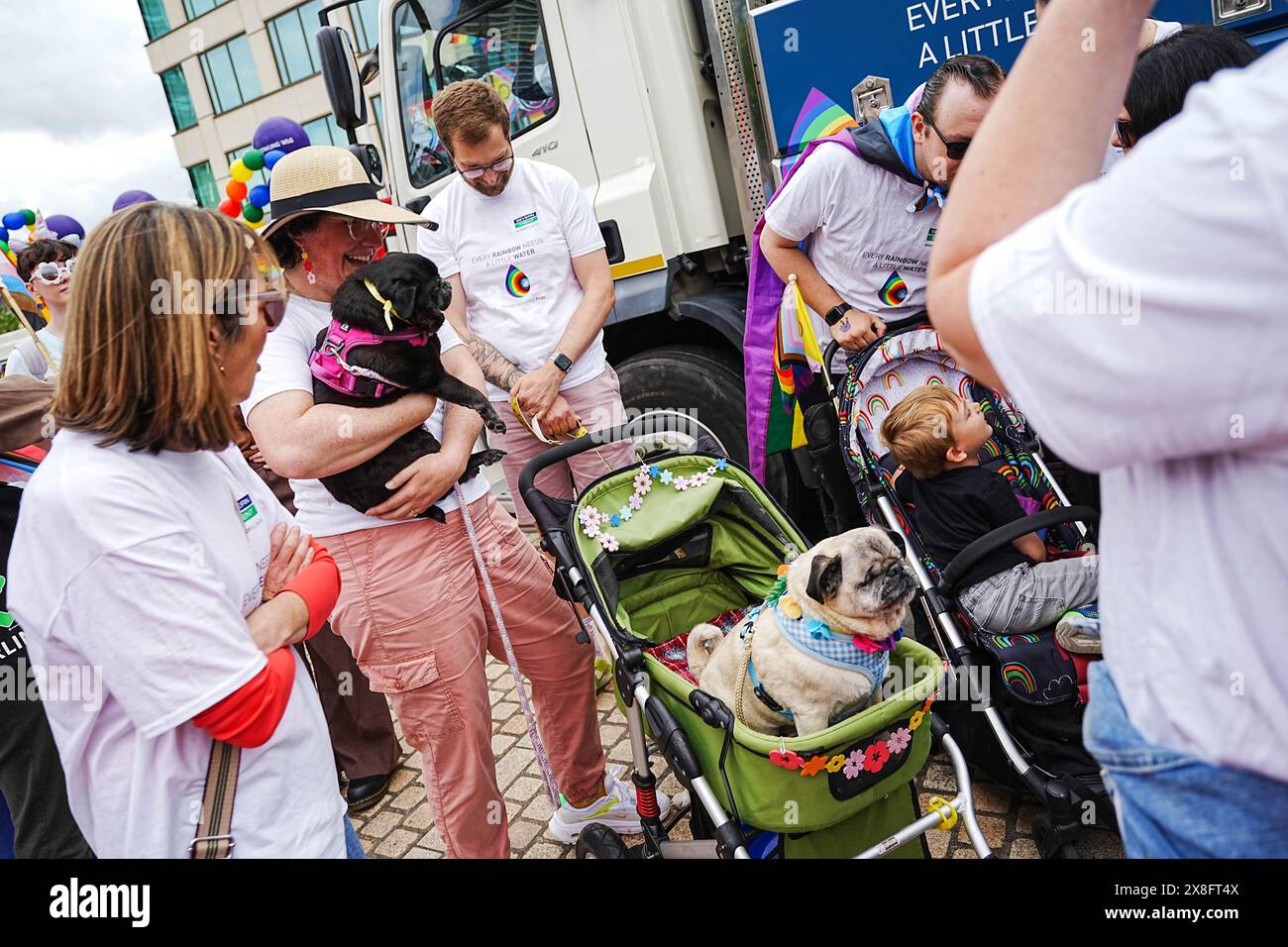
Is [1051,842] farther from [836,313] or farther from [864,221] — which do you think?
[864,221]

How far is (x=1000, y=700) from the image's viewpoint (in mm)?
2527

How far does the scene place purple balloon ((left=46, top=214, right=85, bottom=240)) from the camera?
3967mm

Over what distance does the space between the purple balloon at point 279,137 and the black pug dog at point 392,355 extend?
2324mm

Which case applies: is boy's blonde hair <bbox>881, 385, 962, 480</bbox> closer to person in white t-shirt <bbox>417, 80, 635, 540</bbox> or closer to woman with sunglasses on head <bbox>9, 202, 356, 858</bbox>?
person in white t-shirt <bbox>417, 80, 635, 540</bbox>

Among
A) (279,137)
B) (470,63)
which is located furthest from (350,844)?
(470,63)

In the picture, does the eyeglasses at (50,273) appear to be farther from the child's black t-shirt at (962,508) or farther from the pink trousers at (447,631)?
the child's black t-shirt at (962,508)

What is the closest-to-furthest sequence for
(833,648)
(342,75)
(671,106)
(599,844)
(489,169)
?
(833,648) < (599,844) < (489,169) < (671,106) < (342,75)

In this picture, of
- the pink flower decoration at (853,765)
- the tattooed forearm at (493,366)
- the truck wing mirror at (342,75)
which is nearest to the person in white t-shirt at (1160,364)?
the pink flower decoration at (853,765)

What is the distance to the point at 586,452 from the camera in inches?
141

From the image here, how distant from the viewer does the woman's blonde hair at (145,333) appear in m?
1.44

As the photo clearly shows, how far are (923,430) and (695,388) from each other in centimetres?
182

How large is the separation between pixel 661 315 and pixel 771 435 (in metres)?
1.28

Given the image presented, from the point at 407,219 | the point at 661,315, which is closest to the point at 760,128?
the point at 661,315
